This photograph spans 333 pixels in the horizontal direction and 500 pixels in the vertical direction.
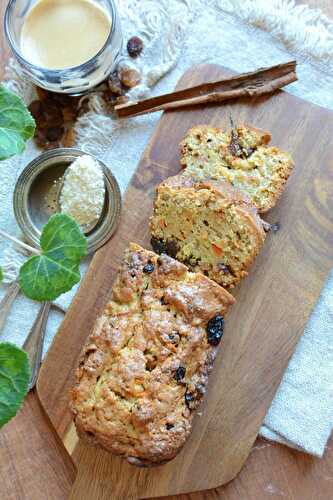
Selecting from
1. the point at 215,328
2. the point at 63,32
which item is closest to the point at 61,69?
the point at 63,32

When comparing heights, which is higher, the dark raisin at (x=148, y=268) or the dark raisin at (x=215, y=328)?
the dark raisin at (x=148, y=268)

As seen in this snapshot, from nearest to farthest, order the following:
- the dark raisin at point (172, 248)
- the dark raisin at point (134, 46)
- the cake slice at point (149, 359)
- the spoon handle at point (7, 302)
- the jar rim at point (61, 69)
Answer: the cake slice at point (149, 359) → the dark raisin at point (172, 248) → the jar rim at point (61, 69) → the spoon handle at point (7, 302) → the dark raisin at point (134, 46)

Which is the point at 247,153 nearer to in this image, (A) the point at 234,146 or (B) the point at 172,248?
(A) the point at 234,146

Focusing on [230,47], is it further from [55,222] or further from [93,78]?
[55,222]

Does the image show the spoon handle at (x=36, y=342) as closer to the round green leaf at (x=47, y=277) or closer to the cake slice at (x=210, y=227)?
the round green leaf at (x=47, y=277)

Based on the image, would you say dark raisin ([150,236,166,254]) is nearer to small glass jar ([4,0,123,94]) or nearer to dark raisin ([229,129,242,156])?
dark raisin ([229,129,242,156])

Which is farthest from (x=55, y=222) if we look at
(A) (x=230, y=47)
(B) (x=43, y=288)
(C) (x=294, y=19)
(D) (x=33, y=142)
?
(C) (x=294, y=19)

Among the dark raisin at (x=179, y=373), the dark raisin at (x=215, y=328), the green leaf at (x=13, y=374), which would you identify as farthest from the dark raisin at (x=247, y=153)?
the green leaf at (x=13, y=374)
